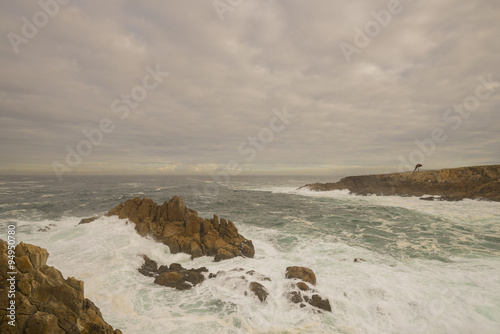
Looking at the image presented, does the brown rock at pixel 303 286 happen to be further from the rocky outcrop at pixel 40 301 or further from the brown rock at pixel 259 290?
the rocky outcrop at pixel 40 301

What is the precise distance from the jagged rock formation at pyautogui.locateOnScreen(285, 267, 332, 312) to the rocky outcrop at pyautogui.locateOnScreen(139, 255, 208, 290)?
17.4 ft

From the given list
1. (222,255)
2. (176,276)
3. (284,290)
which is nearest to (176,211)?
(222,255)

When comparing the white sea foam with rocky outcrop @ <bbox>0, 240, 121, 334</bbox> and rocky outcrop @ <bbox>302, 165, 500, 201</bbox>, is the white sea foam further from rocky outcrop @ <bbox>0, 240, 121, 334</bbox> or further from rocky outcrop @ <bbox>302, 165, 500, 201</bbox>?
rocky outcrop @ <bbox>302, 165, 500, 201</bbox>

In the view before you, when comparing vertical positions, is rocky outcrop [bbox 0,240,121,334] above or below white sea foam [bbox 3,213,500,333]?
above

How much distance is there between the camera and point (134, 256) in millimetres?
15414

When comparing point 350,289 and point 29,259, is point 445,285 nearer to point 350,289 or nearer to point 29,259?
point 350,289

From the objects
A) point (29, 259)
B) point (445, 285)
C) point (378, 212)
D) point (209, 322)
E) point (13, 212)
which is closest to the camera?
point (29, 259)

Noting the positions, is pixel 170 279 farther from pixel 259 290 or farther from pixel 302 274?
pixel 302 274

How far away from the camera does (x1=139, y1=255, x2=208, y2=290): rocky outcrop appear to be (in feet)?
40.5

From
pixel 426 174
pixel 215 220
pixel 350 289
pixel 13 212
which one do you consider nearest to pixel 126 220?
pixel 215 220

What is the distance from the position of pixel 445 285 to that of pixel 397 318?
4916 millimetres

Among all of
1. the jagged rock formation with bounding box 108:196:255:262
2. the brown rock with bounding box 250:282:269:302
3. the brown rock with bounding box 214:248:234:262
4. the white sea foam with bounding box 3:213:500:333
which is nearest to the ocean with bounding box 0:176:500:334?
the white sea foam with bounding box 3:213:500:333

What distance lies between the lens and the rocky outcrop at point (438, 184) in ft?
143

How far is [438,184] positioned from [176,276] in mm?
62823
